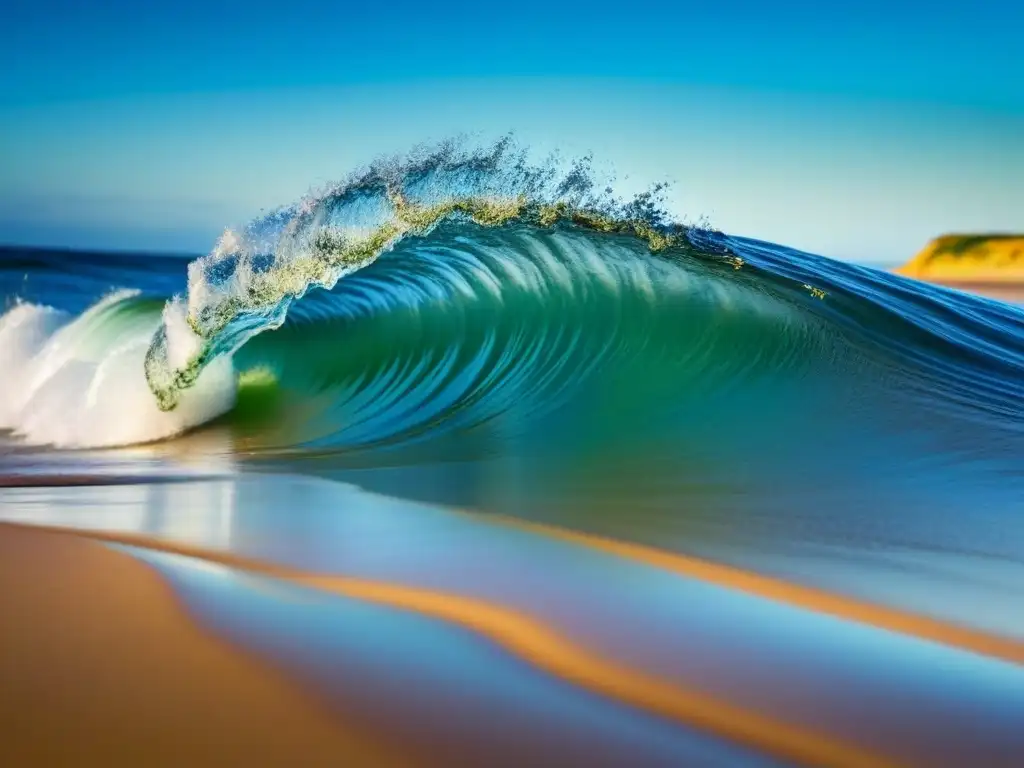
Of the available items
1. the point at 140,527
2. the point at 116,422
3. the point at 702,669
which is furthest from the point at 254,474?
the point at 702,669

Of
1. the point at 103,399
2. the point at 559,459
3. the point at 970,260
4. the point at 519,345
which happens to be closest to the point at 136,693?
the point at 559,459

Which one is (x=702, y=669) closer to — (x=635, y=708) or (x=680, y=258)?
(x=635, y=708)

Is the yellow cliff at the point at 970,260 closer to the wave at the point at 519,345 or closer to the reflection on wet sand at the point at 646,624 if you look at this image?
the wave at the point at 519,345

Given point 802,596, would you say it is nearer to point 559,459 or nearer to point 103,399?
point 559,459

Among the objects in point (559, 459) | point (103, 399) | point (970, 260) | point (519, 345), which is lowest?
point (559, 459)

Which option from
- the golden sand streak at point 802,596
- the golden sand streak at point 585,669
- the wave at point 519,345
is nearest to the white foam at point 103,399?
the wave at point 519,345
